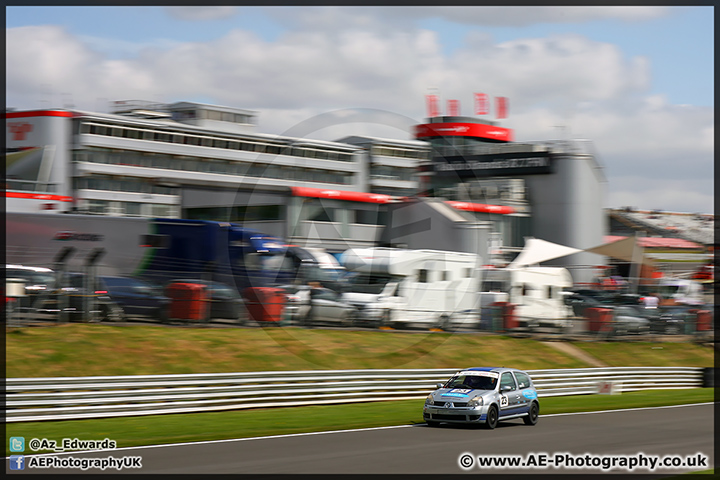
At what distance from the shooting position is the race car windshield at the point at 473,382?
1574 centimetres

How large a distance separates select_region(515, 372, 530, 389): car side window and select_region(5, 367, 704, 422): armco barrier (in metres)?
5.26

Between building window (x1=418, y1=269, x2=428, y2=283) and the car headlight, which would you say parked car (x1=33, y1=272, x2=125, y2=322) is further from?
building window (x1=418, y1=269, x2=428, y2=283)

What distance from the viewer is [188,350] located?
2114cm

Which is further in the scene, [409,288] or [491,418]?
[409,288]

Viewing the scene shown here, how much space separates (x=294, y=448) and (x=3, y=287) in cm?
1104

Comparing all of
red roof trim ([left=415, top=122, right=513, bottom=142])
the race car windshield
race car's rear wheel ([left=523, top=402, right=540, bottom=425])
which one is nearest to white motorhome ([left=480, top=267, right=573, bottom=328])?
race car's rear wheel ([left=523, top=402, right=540, bottom=425])

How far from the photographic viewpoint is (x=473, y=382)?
1598 cm

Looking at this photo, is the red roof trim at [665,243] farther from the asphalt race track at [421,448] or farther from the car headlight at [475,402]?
the car headlight at [475,402]

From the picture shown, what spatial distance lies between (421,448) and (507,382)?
13.6 ft

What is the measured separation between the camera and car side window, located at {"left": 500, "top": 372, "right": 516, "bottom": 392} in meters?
15.8

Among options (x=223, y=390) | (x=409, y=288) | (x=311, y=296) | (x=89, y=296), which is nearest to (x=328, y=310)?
(x=311, y=296)

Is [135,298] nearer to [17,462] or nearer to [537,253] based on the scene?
[17,462]

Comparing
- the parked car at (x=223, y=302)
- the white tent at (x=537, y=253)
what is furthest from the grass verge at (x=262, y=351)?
the white tent at (x=537, y=253)

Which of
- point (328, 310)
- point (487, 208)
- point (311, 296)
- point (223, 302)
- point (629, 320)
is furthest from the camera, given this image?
point (487, 208)
